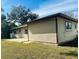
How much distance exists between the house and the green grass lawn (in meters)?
0.18

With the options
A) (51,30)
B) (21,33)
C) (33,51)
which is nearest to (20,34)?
(21,33)

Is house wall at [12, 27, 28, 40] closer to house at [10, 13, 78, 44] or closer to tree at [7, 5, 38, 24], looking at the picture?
house at [10, 13, 78, 44]

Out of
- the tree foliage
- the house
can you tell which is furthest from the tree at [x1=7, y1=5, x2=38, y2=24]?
the house

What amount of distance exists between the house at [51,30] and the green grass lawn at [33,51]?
0.18 meters

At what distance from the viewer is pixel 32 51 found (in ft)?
7.91

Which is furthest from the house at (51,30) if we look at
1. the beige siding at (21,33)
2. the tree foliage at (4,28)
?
the tree foliage at (4,28)

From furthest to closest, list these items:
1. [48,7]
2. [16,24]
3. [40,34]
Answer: [40,34] < [16,24] < [48,7]

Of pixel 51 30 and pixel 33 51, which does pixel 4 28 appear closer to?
pixel 33 51

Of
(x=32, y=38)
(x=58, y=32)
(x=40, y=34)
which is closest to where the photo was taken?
(x=32, y=38)

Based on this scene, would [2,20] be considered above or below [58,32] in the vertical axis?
above

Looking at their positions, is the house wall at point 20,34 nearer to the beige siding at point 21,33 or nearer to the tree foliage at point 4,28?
the beige siding at point 21,33

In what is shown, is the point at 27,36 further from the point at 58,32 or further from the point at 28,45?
the point at 58,32

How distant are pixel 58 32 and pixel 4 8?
1913 millimetres

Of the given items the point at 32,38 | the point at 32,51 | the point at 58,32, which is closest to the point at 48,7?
the point at 32,38
